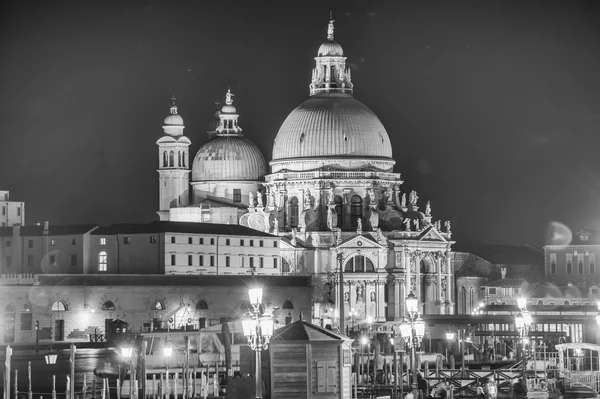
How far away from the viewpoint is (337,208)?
402 ft

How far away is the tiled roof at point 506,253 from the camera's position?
139 meters

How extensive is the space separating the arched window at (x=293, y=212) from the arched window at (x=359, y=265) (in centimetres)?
533

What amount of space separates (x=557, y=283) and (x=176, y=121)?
28.5m

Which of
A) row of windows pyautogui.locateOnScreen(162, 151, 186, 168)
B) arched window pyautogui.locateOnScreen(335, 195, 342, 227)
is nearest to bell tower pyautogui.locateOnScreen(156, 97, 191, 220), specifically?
row of windows pyautogui.locateOnScreen(162, 151, 186, 168)

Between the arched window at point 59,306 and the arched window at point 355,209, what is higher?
the arched window at point 355,209

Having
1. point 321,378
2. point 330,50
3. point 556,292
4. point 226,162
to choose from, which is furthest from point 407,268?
point 321,378

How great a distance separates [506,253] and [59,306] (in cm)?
4945

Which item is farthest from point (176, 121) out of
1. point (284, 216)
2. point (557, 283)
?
point (557, 283)

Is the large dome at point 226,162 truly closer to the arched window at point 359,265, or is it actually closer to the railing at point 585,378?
the arched window at point 359,265

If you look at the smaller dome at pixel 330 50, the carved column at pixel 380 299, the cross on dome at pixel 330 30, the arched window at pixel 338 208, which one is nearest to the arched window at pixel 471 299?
the carved column at pixel 380 299

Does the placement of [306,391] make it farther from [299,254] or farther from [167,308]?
[299,254]

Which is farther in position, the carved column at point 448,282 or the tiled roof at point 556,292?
the carved column at point 448,282

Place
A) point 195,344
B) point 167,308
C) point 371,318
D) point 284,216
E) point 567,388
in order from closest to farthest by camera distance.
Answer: point 567,388, point 195,344, point 167,308, point 371,318, point 284,216

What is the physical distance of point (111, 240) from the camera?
110188mm
